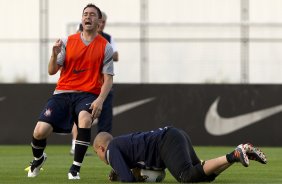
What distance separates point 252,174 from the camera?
13711 mm

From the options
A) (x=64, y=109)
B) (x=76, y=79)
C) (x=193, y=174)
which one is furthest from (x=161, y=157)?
(x=76, y=79)

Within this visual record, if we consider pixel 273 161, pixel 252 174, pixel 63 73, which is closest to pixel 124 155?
pixel 63 73

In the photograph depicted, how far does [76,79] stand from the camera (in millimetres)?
12883

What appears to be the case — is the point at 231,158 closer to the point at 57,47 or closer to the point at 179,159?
the point at 179,159

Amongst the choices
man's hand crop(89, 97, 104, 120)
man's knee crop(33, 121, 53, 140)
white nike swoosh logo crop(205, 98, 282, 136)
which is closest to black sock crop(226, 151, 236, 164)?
man's hand crop(89, 97, 104, 120)

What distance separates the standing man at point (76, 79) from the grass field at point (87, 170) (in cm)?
52

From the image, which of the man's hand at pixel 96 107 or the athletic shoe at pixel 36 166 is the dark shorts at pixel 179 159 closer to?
the man's hand at pixel 96 107

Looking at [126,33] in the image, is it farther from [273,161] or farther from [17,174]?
[17,174]

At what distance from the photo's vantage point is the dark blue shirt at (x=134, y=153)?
1179 centimetres

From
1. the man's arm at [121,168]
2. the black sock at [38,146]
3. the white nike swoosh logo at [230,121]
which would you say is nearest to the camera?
the man's arm at [121,168]

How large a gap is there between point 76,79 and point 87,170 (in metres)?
1.93

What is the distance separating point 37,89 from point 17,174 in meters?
8.75

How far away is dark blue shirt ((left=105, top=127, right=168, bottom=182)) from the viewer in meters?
11.8

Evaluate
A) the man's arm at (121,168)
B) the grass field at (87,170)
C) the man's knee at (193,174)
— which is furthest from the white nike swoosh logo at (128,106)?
the man's knee at (193,174)
